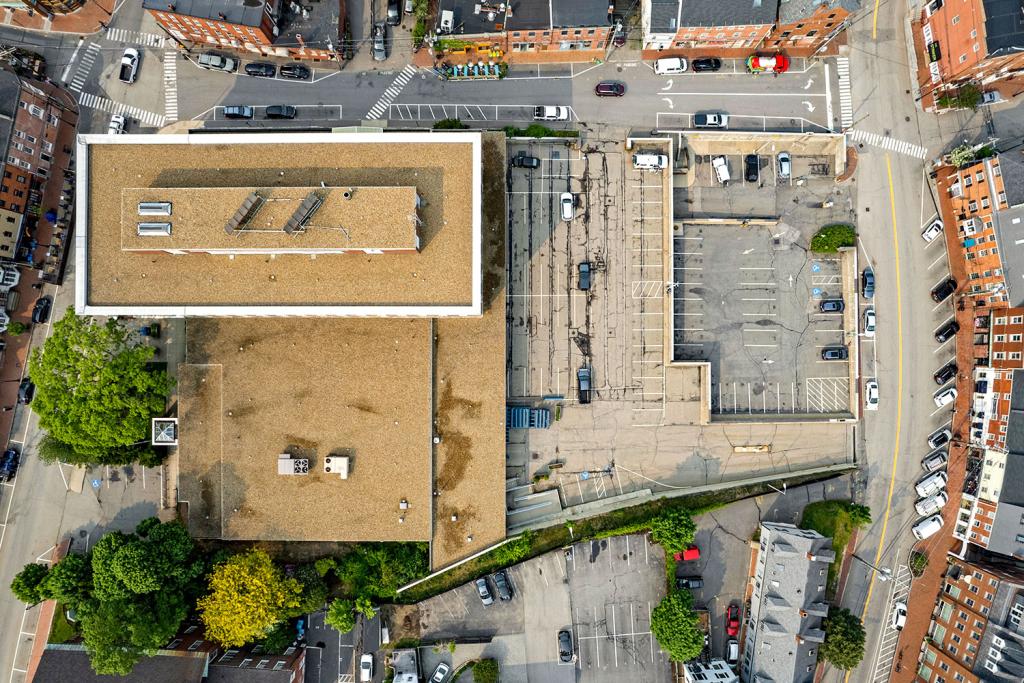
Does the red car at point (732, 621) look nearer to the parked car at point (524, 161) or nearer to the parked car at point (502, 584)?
the parked car at point (502, 584)

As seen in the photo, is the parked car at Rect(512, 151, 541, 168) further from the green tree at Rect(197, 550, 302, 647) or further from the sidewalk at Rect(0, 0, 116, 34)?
the green tree at Rect(197, 550, 302, 647)

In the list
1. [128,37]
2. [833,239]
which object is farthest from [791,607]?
[128,37]

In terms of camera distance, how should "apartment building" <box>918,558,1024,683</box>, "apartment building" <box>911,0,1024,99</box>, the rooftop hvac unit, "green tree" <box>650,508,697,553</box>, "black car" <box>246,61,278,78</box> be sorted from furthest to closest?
"black car" <box>246,61,278,78</box>
"green tree" <box>650,508,697,553</box>
the rooftop hvac unit
"apartment building" <box>911,0,1024,99</box>
"apartment building" <box>918,558,1024,683</box>

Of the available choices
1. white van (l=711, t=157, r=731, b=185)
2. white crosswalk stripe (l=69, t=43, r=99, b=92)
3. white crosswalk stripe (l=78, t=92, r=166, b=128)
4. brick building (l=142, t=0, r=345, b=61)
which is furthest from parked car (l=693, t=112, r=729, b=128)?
white crosswalk stripe (l=69, t=43, r=99, b=92)

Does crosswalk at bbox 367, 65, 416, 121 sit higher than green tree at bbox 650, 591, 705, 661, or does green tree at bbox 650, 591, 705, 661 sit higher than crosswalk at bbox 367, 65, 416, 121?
crosswalk at bbox 367, 65, 416, 121

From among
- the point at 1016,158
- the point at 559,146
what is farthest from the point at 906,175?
the point at 559,146

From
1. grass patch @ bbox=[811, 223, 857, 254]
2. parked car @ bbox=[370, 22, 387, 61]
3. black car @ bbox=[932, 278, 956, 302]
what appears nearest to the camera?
grass patch @ bbox=[811, 223, 857, 254]

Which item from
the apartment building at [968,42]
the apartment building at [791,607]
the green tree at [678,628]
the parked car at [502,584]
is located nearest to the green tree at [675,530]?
the green tree at [678,628]

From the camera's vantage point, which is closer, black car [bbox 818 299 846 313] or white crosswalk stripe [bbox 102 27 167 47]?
black car [bbox 818 299 846 313]
